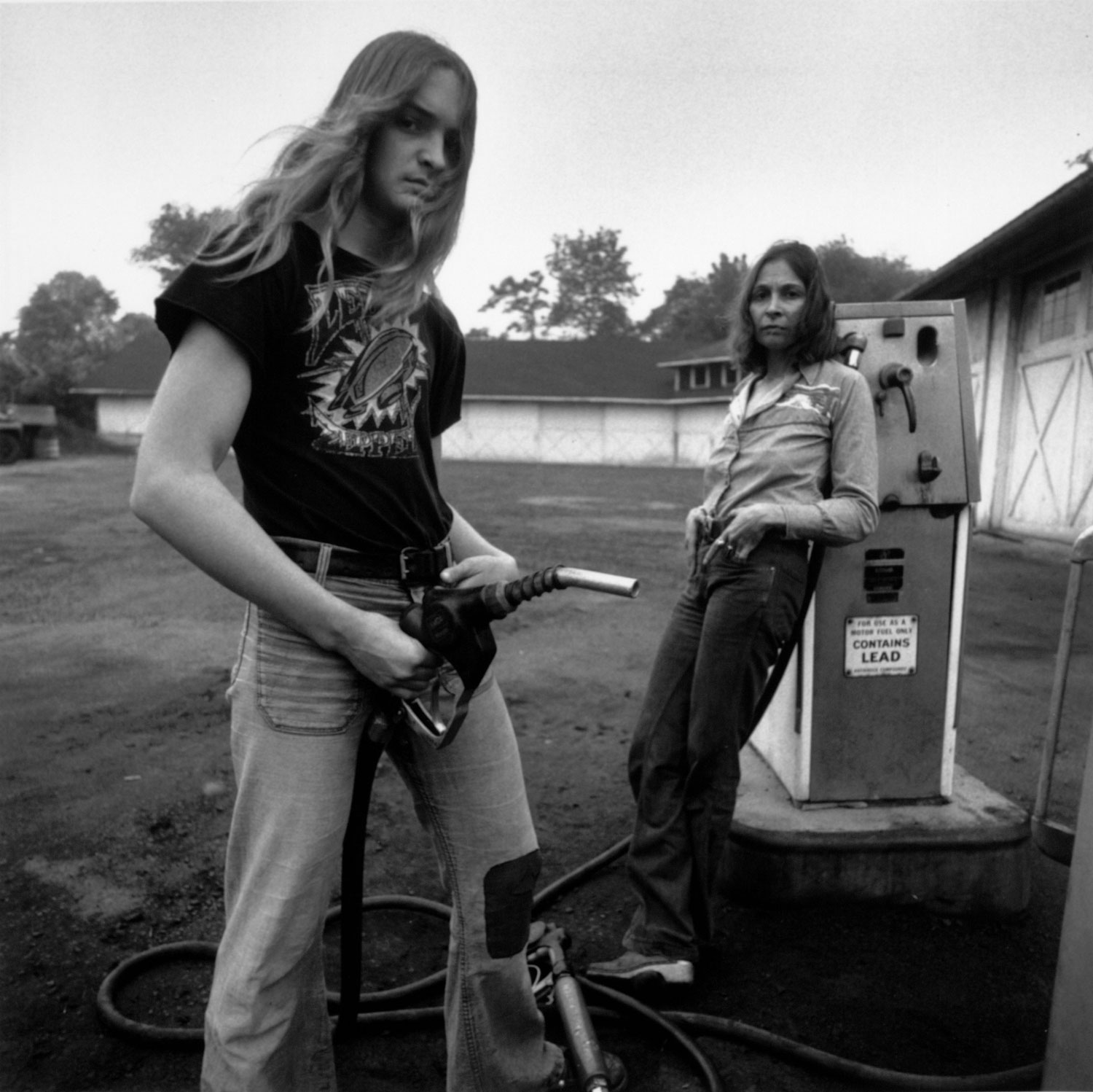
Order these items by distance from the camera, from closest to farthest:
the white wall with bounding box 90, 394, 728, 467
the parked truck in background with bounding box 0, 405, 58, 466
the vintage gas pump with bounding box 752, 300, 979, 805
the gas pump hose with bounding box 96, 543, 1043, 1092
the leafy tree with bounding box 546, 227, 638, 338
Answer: the gas pump hose with bounding box 96, 543, 1043, 1092 < the vintage gas pump with bounding box 752, 300, 979, 805 < the parked truck in background with bounding box 0, 405, 58, 466 < the white wall with bounding box 90, 394, 728, 467 < the leafy tree with bounding box 546, 227, 638, 338

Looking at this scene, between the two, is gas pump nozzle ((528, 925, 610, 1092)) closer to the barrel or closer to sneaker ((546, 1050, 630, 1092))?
sneaker ((546, 1050, 630, 1092))

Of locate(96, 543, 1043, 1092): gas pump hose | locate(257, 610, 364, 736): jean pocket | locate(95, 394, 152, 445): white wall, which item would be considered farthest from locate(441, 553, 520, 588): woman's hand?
locate(95, 394, 152, 445): white wall

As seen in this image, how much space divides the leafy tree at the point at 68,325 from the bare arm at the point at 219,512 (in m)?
40.6

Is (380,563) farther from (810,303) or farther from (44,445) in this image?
(44,445)

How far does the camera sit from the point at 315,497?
1.58m

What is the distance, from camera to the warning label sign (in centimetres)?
308

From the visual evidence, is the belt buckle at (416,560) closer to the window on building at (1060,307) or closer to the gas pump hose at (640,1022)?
the gas pump hose at (640,1022)

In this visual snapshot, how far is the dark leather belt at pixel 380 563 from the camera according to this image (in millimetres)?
1567

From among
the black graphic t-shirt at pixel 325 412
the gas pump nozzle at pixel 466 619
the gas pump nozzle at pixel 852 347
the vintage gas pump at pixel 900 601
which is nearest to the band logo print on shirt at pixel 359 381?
the black graphic t-shirt at pixel 325 412

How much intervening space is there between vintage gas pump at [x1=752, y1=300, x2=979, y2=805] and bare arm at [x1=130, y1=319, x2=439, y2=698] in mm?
1932

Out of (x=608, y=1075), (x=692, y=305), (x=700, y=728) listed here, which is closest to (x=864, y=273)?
(x=692, y=305)

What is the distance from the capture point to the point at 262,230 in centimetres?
153

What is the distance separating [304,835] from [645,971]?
4.35ft

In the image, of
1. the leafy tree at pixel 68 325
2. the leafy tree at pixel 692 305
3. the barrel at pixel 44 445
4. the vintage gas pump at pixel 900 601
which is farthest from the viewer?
the leafy tree at pixel 692 305
